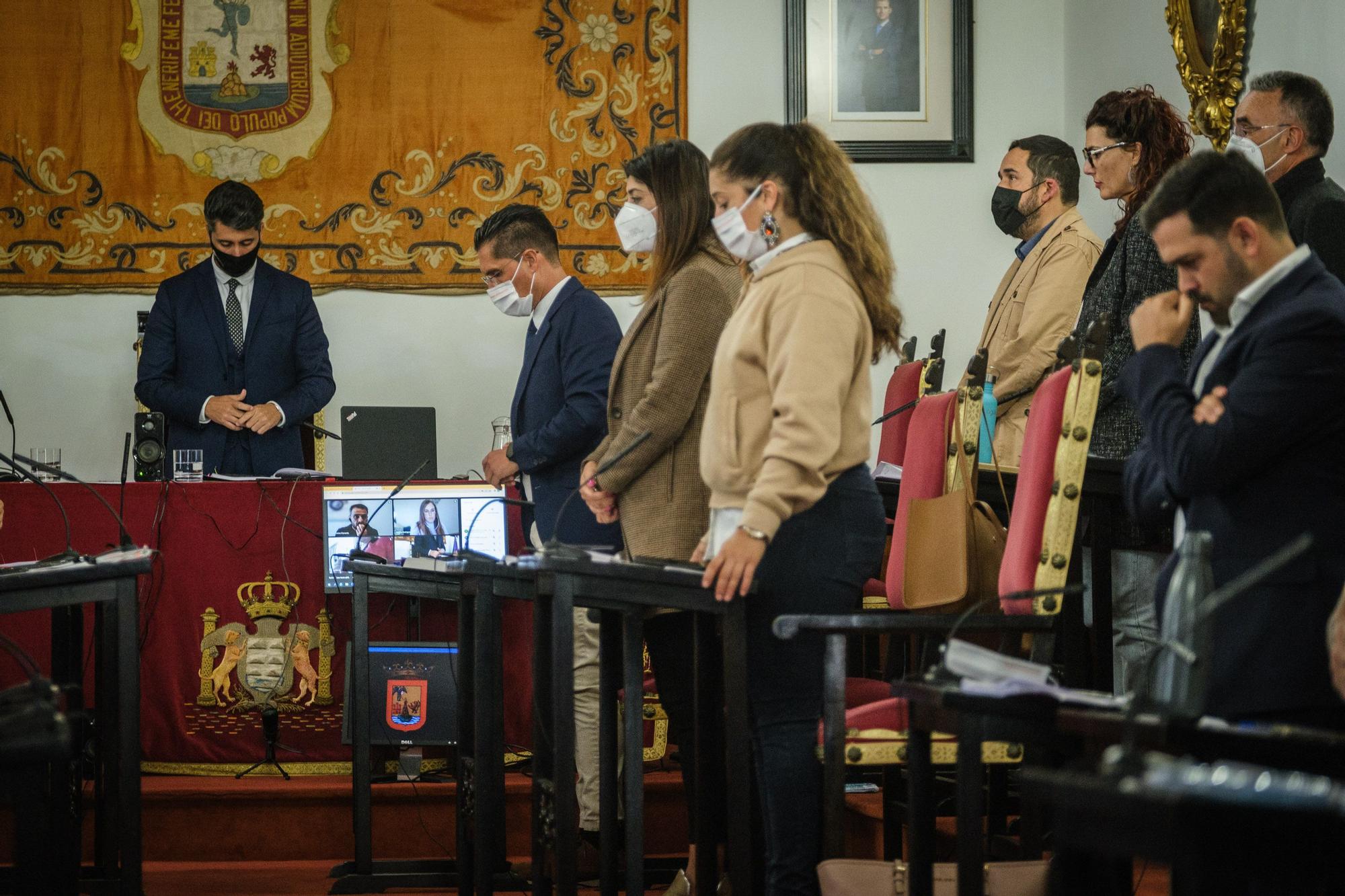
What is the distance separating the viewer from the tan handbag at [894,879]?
6.91 feet

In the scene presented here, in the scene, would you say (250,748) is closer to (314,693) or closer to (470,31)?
(314,693)

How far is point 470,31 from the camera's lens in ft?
18.2

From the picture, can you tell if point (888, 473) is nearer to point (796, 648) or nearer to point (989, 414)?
point (989, 414)

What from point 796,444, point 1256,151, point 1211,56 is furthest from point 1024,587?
point 1211,56

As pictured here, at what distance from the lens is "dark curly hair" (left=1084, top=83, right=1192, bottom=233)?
11.6 feet

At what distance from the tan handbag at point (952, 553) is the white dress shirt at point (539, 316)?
94cm

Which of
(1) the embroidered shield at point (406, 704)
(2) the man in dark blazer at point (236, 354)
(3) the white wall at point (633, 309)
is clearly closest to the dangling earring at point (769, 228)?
(1) the embroidered shield at point (406, 704)

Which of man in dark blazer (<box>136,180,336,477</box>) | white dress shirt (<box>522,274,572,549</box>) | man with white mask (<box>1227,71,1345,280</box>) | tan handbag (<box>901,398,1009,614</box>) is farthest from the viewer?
man in dark blazer (<box>136,180,336,477</box>)

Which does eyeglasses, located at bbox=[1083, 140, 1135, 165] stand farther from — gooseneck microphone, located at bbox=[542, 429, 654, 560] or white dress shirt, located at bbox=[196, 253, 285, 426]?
white dress shirt, located at bbox=[196, 253, 285, 426]

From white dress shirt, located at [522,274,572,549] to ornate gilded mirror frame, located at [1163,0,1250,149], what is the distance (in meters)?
1.91

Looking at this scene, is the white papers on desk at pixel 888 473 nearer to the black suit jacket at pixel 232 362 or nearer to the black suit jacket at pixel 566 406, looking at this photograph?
the black suit jacket at pixel 566 406

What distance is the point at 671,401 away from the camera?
8.59ft

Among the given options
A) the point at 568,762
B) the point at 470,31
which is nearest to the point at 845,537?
the point at 568,762

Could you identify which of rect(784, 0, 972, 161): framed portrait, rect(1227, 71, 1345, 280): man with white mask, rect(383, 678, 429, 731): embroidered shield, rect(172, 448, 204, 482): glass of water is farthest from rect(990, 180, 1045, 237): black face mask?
rect(172, 448, 204, 482): glass of water
